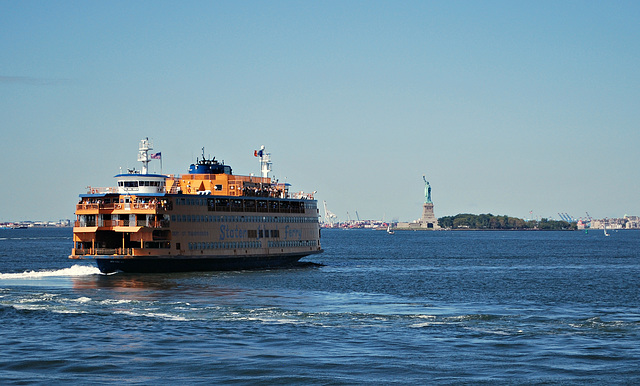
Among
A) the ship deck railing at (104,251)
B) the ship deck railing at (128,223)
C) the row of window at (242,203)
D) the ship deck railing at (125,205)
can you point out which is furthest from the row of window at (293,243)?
the ship deck railing at (104,251)

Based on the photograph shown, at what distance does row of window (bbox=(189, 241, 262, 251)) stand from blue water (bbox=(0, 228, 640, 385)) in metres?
7.26

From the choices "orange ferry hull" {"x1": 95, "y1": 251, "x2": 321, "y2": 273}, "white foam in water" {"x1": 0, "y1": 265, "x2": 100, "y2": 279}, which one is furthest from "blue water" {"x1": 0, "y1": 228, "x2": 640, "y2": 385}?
"orange ferry hull" {"x1": 95, "y1": 251, "x2": 321, "y2": 273}

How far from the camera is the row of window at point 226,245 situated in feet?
248

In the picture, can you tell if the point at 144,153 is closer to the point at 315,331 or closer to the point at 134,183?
the point at 134,183

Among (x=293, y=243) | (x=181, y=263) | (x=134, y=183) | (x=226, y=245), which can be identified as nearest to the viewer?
(x=181, y=263)

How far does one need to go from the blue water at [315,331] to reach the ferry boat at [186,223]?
4.21 meters

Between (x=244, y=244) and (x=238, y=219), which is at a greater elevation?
(x=238, y=219)

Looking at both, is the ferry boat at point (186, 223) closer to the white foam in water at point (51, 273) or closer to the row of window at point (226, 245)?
the row of window at point (226, 245)

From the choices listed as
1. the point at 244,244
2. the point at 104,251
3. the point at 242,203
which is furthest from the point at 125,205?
the point at 244,244

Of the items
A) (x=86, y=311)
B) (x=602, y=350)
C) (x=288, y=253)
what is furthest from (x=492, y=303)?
(x=288, y=253)

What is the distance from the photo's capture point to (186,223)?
74.8 meters

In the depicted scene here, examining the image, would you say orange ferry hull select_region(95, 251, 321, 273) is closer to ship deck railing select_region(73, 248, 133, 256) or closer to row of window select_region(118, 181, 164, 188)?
ship deck railing select_region(73, 248, 133, 256)

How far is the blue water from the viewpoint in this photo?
31.4 meters

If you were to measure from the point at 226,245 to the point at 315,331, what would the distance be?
1595 inches
